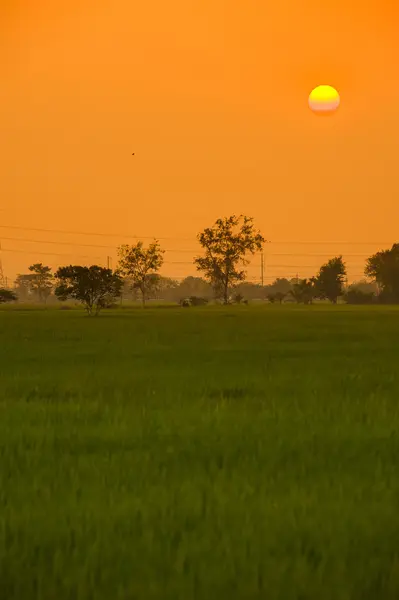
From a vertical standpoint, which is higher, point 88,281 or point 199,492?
point 88,281

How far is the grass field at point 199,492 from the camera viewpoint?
20.4 ft

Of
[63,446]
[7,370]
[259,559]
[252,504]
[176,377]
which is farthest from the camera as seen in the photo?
[7,370]

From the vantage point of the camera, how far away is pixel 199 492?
8.71 metres

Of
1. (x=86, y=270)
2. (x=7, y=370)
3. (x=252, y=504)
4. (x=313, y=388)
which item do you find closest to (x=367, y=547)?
(x=252, y=504)

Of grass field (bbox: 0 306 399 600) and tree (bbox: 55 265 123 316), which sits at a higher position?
tree (bbox: 55 265 123 316)

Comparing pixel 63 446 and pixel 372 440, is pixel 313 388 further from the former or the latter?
pixel 63 446

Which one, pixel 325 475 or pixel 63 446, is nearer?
pixel 325 475

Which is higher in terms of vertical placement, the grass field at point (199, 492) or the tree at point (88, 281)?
the tree at point (88, 281)

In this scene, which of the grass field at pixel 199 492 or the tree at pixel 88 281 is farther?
the tree at pixel 88 281

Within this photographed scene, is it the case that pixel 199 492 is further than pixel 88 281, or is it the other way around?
pixel 88 281

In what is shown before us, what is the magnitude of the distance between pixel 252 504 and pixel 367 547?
5.06 ft

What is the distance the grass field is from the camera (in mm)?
Answer: 6227

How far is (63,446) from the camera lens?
11914mm

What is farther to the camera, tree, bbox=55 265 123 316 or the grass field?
tree, bbox=55 265 123 316
